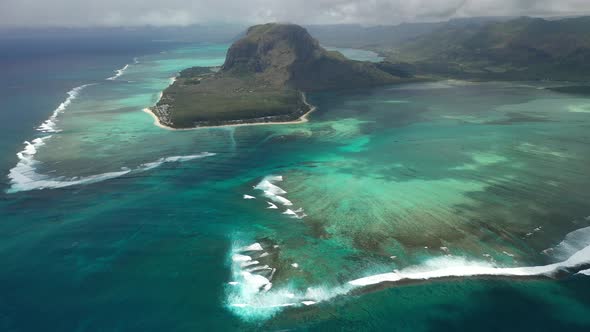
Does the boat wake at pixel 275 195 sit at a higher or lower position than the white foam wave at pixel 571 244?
higher

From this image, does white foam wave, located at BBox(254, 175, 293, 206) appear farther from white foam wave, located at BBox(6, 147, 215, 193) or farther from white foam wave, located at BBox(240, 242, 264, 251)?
white foam wave, located at BBox(6, 147, 215, 193)

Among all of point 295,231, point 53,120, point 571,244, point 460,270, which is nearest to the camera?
point 460,270

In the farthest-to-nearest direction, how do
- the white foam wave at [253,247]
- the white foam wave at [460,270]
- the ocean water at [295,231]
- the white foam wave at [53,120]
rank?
the white foam wave at [53,120], the white foam wave at [253,247], the white foam wave at [460,270], the ocean water at [295,231]

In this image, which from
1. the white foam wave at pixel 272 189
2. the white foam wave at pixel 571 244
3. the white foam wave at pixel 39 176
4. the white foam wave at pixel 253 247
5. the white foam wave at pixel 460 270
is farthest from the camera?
the white foam wave at pixel 39 176

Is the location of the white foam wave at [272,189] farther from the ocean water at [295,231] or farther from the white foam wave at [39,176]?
the white foam wave at [39,176]

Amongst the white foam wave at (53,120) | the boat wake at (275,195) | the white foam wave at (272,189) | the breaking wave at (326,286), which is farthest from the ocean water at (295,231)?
the white foam wave at (53,120)

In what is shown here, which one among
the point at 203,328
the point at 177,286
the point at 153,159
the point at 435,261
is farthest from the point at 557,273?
the point at 153,159

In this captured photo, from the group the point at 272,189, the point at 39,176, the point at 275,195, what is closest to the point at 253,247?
the point at 275,195

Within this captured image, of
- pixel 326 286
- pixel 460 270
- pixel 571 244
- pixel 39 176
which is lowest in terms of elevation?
pixel 326 286

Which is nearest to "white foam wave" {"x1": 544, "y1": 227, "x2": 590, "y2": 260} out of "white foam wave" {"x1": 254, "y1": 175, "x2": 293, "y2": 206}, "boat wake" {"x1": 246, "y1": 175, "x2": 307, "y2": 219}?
"boat wake" {"x1": 246, "y1": 175, "x2": 307, "y2": 219}

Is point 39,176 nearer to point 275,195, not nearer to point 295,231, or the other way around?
point 275,195
